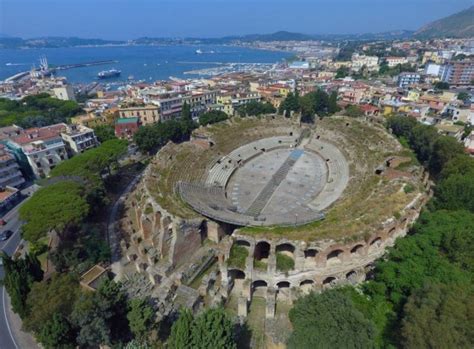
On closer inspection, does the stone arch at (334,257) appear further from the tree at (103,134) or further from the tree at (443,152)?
the tree at (103,134)

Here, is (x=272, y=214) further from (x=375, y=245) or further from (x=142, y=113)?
(x=142, y=113)

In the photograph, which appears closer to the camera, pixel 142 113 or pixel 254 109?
pixel 142 113

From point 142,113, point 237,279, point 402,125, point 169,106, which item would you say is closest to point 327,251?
point 237,279

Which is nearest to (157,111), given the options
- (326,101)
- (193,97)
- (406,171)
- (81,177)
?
(193,97)

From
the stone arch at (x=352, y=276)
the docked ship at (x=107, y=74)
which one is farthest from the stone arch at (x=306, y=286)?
the docked ship at (x=107, y=74)

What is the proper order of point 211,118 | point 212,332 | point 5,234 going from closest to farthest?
point 212,332 → point 5,234 → point 211,118

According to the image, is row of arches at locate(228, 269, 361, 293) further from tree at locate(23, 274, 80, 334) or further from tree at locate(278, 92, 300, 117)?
tree at locate(278, 92, 300, 117)
